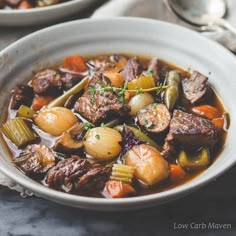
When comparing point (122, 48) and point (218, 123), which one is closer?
point (218, 123)

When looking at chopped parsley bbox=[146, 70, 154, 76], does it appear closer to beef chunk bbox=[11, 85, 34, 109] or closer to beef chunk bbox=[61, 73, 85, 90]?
beef chunk bbox=[61, 73, 85, 90]

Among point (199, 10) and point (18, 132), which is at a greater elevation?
point (199, 10)

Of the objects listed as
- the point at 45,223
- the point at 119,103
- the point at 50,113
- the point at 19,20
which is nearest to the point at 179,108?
the point at 119,103

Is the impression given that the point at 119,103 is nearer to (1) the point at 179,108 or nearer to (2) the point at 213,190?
(1) the point at 179,108

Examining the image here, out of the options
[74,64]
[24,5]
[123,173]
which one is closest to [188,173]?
[123,173]

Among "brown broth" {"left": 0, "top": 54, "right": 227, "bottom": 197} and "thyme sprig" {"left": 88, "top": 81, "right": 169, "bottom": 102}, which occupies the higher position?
"thyme sprig" {"left": 88, "top": 81, "right": 169, "bottom": 102}

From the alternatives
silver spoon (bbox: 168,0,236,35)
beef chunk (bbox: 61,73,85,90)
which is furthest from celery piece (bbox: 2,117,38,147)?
silver spoon (bbox: 168,0,236,35)

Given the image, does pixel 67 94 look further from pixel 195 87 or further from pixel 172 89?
pixel 195 87
